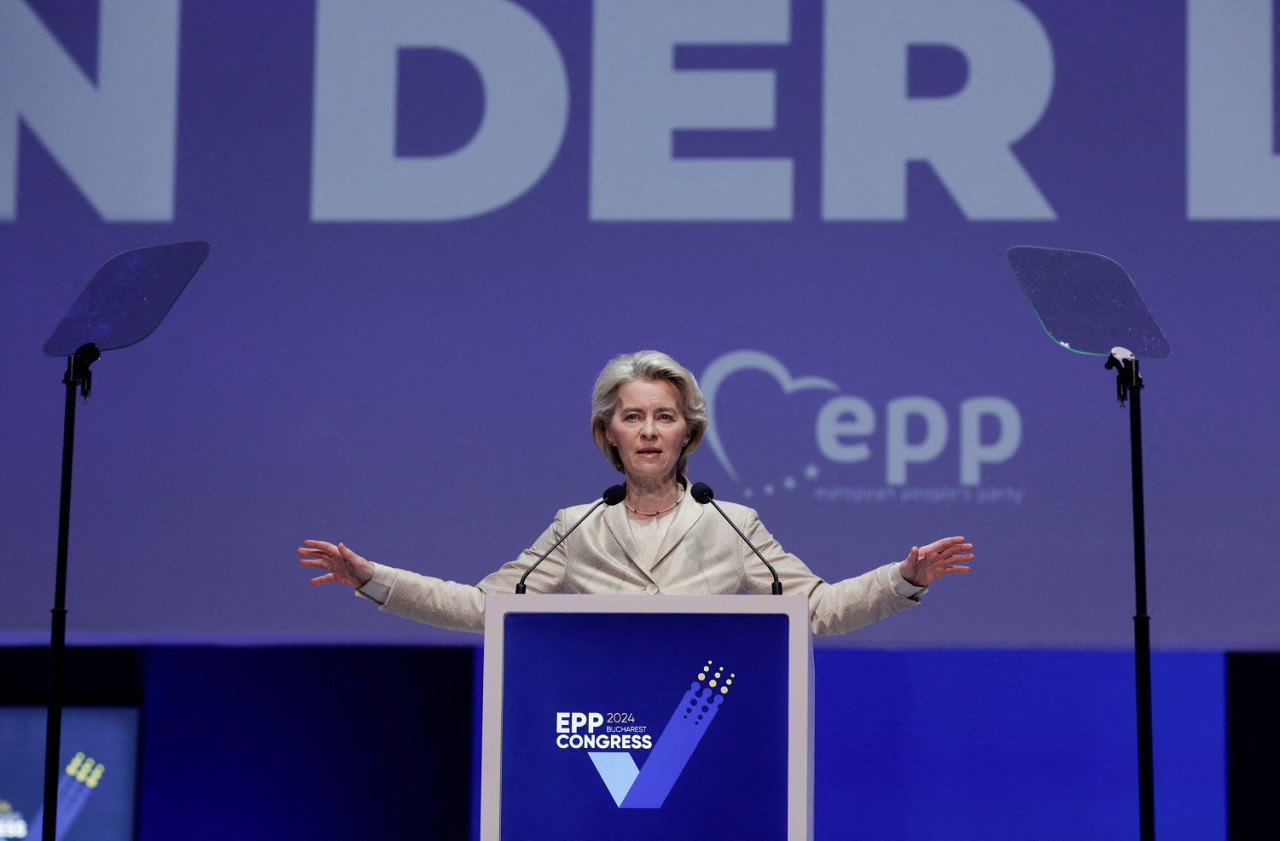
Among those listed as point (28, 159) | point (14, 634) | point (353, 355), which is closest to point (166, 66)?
point (28, 159)

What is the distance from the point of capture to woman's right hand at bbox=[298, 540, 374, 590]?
2541 mm

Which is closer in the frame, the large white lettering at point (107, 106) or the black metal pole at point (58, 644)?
the black metal pole at point (58, 644)

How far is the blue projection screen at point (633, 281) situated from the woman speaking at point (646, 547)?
1.15m

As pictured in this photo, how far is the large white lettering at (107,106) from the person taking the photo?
165 inches

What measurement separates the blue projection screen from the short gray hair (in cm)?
115

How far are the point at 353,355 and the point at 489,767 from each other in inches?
85.4

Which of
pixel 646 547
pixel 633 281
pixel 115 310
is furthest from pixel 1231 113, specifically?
pixel 115 310

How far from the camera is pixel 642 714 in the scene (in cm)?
215

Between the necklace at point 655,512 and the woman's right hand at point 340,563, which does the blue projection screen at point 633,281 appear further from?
the woman's right hand at point 340,563

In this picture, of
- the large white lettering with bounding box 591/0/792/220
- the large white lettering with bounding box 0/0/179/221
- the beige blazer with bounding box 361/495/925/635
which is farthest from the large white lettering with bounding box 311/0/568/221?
the beige blazer with bounding box 361/495/925/635

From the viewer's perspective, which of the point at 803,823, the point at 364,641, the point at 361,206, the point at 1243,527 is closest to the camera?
the point at 803,823

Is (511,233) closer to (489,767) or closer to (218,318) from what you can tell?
(218,318)

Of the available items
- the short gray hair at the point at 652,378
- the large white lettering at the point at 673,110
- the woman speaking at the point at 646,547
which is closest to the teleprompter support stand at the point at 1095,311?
the woman speaking at the point at 646,547

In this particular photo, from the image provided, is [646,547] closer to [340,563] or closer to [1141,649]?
[340,563]
